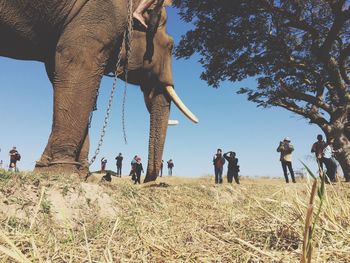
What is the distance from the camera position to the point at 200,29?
62.1ft

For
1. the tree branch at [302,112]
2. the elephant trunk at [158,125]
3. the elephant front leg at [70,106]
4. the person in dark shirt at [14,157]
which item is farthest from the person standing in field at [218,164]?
the elephant front leg at [70,106]

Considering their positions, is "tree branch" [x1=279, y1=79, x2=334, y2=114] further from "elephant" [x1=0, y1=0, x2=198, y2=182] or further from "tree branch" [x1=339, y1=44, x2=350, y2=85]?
"elephant" [x1=0, y1=0, x2=198, y2=182]

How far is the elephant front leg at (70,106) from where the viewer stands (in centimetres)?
516

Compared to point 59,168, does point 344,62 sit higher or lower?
higher

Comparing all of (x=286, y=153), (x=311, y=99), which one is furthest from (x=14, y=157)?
(x=311, y=99)

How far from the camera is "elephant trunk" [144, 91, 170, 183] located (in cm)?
740

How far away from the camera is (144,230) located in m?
2.05

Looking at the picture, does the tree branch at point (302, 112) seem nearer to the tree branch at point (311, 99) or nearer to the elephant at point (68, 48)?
the tree branch at point (311, 99)

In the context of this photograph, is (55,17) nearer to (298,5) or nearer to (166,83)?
(166,83)

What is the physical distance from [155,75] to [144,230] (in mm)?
5452

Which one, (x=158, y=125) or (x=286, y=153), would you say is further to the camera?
(x=286, y=153)

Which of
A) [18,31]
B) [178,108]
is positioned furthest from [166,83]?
[18,31]

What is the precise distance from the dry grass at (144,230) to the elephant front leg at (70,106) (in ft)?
4.11

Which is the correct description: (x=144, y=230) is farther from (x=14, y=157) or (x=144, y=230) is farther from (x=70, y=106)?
(x=14, y=157)
